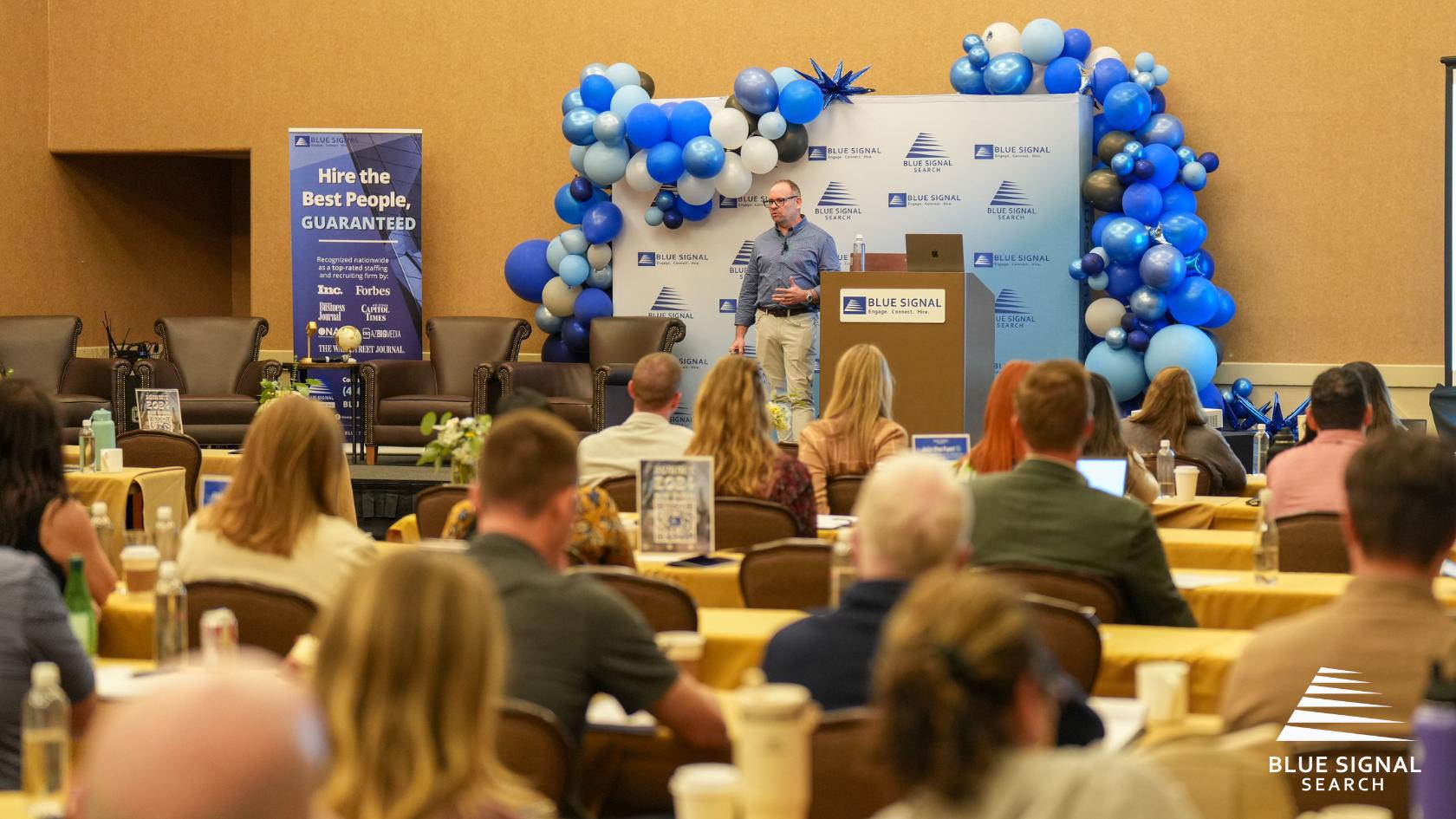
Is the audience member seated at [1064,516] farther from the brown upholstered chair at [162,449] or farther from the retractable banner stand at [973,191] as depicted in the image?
the retractable banner stand at [973,191]

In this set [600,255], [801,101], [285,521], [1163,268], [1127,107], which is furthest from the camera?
[600,255]

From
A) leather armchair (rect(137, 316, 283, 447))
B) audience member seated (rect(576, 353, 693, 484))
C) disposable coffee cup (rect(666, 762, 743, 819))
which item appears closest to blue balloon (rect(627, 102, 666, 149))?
leather armchair (rect(137, 316, 283, 447))

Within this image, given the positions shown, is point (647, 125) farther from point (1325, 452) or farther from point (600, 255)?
point (1325, 452)

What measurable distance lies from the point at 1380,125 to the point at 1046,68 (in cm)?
213

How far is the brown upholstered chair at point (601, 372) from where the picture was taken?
33.8 feet

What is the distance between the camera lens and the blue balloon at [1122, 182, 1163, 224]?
32.5 feet

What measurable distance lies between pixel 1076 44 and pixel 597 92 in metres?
3.05

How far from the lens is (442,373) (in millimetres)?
11414

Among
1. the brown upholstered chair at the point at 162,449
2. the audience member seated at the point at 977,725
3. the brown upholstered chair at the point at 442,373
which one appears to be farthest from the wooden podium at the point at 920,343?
the audience member seated at the point at 977,725

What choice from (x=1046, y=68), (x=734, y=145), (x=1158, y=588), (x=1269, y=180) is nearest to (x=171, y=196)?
(x=734, y=145)

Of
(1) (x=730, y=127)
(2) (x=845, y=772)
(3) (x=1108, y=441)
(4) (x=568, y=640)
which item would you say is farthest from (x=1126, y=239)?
(2) (x=845, y=772)

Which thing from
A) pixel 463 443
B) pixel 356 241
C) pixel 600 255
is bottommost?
pixel 463 443

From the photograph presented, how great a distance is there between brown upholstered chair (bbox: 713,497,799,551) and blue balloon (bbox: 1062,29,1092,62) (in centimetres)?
636

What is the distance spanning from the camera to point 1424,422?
9.49 m
